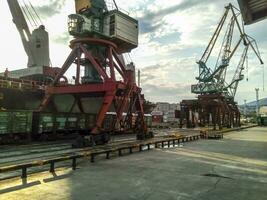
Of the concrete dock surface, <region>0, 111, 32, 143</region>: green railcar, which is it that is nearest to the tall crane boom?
Answer: <region>0, 111, 32, 143</region>: green railcar

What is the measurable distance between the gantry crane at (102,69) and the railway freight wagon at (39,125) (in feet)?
6.97

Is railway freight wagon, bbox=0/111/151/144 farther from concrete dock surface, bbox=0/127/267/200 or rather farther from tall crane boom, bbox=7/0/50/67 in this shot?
tall crane boom, bbox=7/0/50/67

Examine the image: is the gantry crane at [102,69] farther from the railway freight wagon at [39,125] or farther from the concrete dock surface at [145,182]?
the concrete dock surface at [145,182]

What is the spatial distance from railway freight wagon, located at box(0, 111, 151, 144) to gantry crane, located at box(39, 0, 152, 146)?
2126mm

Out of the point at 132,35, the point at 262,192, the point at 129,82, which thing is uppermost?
the point at 132,35

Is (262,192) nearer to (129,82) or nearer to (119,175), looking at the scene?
(119,175)

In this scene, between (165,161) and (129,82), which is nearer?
(165,161)

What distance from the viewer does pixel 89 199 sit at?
840 centimetres

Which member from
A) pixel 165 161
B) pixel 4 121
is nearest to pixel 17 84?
pixel 4 121

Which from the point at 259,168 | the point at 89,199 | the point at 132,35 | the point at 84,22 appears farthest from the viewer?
the point at 132,35

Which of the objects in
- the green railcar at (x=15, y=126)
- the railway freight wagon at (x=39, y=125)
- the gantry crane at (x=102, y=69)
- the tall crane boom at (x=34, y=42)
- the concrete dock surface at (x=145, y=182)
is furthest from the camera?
the tall crane boom at (x=34, y=42)

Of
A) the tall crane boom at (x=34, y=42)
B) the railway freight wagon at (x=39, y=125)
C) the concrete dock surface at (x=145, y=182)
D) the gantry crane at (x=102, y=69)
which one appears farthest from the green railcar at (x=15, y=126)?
the tall crane boom at (x=34, y=42)

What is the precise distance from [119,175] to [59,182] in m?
2.48

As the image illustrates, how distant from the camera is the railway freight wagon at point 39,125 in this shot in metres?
23.9
